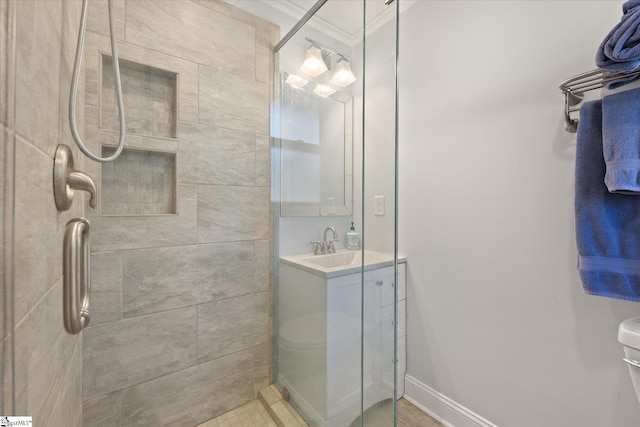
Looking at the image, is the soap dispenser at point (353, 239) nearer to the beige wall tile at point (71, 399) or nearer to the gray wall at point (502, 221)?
the gray wall at point (502, 221)

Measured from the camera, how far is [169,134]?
4.13 feet

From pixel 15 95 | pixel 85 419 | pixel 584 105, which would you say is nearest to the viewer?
pixel 15 95

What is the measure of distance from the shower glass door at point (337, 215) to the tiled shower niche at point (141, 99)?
55 cm

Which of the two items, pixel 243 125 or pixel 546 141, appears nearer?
pixel 546 141

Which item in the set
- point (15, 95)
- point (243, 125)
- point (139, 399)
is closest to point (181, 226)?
point (243, 125)

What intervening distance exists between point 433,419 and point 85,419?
1679 millimetres

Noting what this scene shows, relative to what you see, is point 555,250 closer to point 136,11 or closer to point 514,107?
point 514,107

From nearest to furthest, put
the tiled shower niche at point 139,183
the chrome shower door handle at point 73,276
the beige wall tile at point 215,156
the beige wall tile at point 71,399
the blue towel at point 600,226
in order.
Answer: the chrome shower door handle at point 73,276 → the beige wall tile at point 71,399 → the blue towel at point 600,226 → the tiled shower niche at point 139,183 → the beige wall tile at point 215,156

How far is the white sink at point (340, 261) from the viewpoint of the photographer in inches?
46.6

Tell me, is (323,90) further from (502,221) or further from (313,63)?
(502,221)

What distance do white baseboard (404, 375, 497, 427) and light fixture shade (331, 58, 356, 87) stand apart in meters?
1.80

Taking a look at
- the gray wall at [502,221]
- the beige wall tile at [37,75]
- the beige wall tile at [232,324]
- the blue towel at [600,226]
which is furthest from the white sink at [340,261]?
the beige wall tile at [37,75]

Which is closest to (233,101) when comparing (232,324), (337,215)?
(337,215)

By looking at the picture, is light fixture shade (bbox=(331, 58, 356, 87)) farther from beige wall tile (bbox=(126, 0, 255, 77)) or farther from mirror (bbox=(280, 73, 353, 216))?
beige wall tile (bbox=(126, 0, 255, 77))
